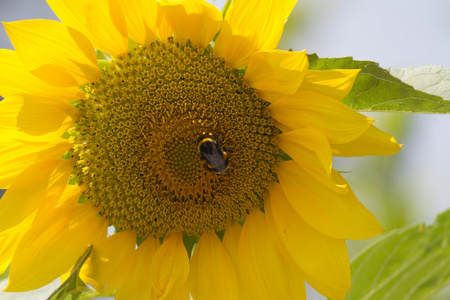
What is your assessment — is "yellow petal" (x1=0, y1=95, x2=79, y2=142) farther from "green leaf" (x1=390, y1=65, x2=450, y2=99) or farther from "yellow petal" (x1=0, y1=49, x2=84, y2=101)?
"green leaf" (x1=390, y1=65, x2=450, y2=99)

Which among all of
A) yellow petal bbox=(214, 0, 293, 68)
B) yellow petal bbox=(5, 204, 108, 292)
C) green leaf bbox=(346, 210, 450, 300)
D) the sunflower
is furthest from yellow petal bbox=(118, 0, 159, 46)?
green leaf bbox=(346, 210, 450, 300)

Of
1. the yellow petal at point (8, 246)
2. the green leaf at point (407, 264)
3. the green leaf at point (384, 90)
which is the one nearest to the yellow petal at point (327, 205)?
the green leaf at point (407, 264)

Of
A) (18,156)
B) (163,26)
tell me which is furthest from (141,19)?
(18,156)

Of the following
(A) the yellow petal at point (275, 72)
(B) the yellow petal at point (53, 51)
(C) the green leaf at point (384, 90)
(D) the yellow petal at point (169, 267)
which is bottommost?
(D) the yellow petal at point (169, 267)

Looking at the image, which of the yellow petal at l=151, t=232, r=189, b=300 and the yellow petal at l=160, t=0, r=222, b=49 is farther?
the yellow petal at l=151, t=232, r=189, b=300

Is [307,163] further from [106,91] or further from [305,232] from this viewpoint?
[106,91]

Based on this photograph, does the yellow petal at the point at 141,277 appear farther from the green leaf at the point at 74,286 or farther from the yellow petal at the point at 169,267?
the green leaf at the point at 74,286
